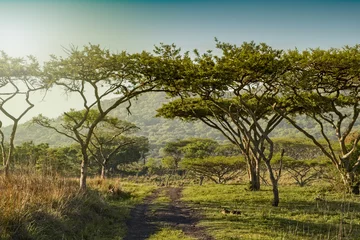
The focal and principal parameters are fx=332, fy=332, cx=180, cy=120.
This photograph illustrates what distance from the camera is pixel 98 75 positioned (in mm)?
18031

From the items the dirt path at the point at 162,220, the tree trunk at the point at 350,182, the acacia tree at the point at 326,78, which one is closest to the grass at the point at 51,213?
the dirt path at the point at 162,220

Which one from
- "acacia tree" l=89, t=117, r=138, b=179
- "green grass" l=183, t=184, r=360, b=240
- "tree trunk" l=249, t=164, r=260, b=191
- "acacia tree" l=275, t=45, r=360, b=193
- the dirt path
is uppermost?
"acacia tree" l=275, t=45, r=360, b=193

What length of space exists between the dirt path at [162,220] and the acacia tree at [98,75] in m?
3.23

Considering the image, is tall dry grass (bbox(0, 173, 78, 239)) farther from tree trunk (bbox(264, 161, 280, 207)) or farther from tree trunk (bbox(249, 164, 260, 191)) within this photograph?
tree trunk (bbox(249, 164, 260, 191))

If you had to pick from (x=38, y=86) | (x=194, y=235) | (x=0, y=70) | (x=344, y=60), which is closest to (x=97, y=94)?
(x=38, y=86)

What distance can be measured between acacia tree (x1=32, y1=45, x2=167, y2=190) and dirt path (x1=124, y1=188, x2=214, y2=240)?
3234 millimetres

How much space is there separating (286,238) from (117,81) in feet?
43.3

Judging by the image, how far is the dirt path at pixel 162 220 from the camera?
11.0 m

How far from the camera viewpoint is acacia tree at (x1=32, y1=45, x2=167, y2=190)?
16.6m

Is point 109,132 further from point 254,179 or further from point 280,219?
point 280,219

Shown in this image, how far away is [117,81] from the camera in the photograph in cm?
1958

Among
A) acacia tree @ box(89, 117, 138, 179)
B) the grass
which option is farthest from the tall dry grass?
acacia tree @ box(89, 117, 138, 179)

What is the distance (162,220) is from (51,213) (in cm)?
522

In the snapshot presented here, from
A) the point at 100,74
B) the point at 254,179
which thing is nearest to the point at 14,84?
the point at 100,74
